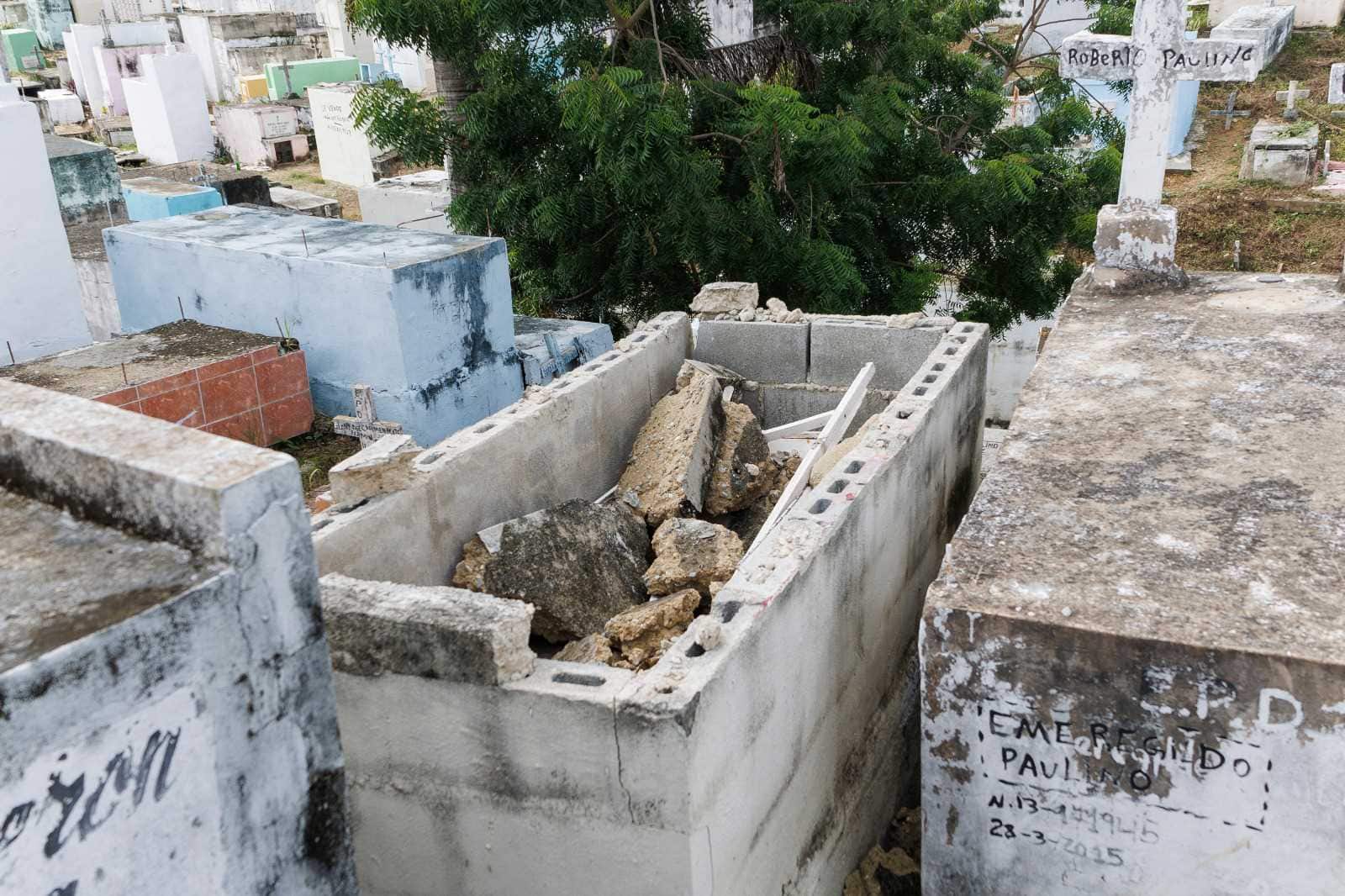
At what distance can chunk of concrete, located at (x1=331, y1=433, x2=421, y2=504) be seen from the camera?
6020 mm

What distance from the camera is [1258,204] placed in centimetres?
1828

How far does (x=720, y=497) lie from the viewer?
26.1ft

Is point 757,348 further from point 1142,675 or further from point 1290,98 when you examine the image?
Result: point 1290,98

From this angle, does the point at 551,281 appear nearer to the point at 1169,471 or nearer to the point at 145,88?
the point at 1169,471

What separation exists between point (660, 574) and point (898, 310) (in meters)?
6.93

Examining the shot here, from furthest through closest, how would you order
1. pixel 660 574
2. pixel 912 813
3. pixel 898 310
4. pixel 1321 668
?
pixel 898 310, pixel 912 813, pixel 660 574, pixel 1321 668

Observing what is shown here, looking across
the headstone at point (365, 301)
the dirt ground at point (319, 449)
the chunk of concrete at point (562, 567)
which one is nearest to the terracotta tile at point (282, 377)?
the headstone at point (365, 301)

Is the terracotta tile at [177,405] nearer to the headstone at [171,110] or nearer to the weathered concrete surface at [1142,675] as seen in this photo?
the weathered concrete surface at [1142,675]

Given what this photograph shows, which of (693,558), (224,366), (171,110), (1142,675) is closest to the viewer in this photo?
(1142,675)

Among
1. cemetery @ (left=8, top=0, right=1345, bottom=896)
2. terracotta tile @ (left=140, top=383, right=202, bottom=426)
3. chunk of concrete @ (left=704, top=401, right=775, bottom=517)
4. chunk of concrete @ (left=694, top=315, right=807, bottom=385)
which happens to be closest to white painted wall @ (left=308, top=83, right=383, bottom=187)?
cemetery @ (left=8, top=0, right=1345, bottom=896)

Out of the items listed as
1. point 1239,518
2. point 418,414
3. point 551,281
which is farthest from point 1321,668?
point 551,281

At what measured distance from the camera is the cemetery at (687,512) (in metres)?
3.69

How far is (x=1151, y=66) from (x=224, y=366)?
776cm

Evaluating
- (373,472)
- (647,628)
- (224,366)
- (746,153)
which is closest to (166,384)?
(224,366)
